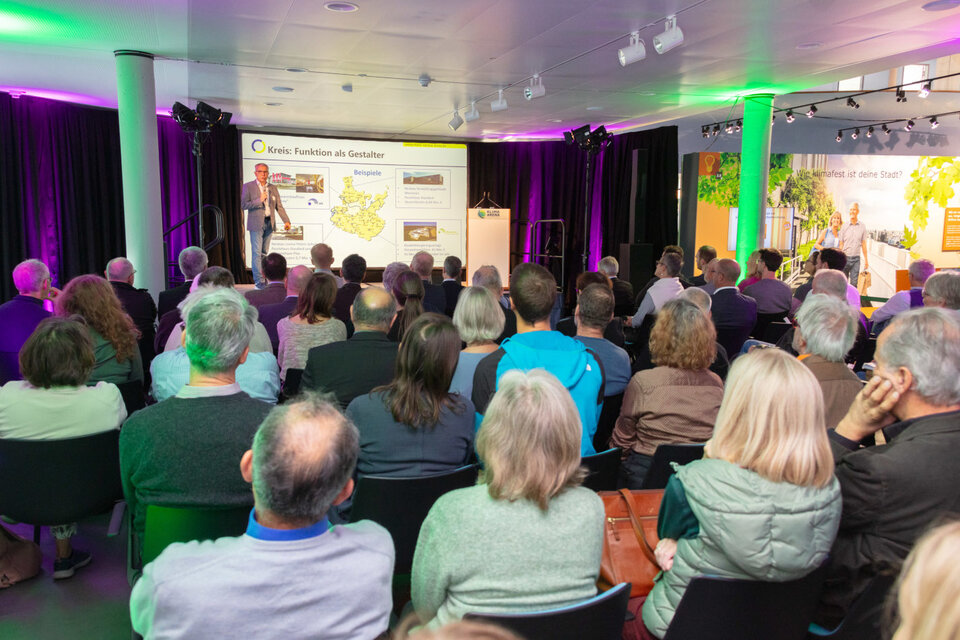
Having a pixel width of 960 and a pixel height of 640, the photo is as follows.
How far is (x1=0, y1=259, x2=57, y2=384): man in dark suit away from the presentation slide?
22.7 feet

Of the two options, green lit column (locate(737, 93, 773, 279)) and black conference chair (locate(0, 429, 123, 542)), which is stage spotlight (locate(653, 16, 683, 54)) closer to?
green lit column (locate(737, 93, 773, 279))

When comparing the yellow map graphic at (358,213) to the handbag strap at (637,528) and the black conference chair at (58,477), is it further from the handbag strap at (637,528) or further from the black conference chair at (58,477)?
the handbag strap at (637,528)

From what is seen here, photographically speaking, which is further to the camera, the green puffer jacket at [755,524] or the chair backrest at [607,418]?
the chair backrest at [607,418]

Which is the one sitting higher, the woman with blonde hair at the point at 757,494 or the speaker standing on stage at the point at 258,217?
the speaker standing on stage at the point at 258,217

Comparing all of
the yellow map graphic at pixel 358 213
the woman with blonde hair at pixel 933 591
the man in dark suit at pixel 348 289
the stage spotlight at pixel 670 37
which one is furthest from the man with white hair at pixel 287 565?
the yellow map graphic at pixel 358 213

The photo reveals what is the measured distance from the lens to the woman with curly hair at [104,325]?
345cm

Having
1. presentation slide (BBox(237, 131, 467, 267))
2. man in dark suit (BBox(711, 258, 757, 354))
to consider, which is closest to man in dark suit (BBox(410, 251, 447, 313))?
man in dark suit (BBox(711, 258, 757, 354))

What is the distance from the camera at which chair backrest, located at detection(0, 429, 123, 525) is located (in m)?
2.46

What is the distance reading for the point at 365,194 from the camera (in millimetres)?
11594

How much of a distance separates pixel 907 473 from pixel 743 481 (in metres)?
0.43

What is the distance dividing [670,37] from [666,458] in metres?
3.97

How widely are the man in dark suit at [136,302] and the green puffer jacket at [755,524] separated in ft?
14.5

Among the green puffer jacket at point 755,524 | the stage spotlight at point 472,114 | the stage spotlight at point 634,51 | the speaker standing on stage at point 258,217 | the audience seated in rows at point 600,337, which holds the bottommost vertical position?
the green puffer jacket at point 755,524

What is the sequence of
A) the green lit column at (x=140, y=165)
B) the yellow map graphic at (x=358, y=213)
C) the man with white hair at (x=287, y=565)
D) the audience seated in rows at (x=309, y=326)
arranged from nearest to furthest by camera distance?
the man with white hair at (x=287, y=565), the audience seated in rows at (x=309, y=326), the green lit column at (x=140, y=165), the yellow map graphic at (x=358, y=213)
